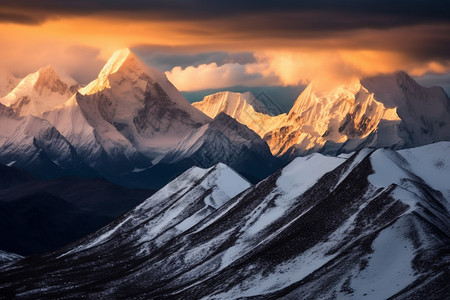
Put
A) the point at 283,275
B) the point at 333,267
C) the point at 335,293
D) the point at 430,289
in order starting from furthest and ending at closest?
the point at 283,275 < the point at 333,267 < the point at 335,293 < the point at 430,289

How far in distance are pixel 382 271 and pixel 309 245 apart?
120ft

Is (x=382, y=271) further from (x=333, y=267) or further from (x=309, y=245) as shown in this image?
(x=309, y=245)

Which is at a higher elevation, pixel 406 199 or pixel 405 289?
pixel 406 199

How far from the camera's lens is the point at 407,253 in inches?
6619

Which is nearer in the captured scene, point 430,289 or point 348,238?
point 430,289

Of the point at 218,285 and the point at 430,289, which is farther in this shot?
the point at 218,285

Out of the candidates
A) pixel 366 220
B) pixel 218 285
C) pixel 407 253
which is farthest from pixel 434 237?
pixel 218 285

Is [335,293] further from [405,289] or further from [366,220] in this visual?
[366,220]

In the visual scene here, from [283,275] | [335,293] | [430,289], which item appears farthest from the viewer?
[283,275]

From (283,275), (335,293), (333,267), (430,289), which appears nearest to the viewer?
(430,289)

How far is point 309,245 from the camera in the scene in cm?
19975

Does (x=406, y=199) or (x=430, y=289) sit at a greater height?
(x=406, y=199)

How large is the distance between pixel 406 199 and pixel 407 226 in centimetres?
1952

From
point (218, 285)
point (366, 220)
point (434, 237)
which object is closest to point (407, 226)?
point (434, 237)
